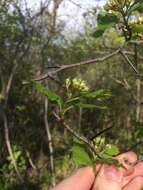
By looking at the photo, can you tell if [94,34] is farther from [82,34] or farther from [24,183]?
[82,34]

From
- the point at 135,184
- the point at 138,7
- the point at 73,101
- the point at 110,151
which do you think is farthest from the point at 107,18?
the point at 135,184

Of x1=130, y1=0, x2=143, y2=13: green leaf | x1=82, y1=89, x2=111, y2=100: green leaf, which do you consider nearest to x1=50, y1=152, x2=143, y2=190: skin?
x1=82, y1=89, x2=111, y2=100: green leaf

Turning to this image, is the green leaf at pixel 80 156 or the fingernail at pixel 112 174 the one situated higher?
the green leaf at pixel 80 156

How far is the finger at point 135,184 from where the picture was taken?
1.45 meters

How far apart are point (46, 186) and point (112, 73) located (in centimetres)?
288

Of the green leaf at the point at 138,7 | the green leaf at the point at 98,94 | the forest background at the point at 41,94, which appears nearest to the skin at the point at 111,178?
the green leaf at the point at 98,94

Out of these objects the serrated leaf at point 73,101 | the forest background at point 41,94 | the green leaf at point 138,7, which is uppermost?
the green leaf at point 138,7

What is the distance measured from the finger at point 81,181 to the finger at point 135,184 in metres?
0.09

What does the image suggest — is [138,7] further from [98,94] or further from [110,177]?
[110,177]

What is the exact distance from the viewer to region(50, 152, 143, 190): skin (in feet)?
4.57

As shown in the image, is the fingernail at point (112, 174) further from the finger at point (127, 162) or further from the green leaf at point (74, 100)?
the green leaf at point (74, 100)

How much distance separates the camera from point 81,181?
4.76 feet

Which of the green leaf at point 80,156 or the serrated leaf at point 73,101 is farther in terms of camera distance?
the serrated leaf at point 73,101

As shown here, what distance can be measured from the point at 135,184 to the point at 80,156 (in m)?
0.16
